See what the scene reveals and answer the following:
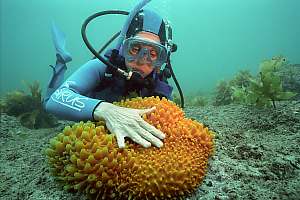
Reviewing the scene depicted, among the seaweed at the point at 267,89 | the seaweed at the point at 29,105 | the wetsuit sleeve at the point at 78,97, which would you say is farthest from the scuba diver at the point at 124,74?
the seaweed at the point at 29,105

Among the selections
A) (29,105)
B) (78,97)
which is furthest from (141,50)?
(29,105)

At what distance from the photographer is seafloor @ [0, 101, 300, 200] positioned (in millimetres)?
2465

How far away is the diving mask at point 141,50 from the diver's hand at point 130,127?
1.02m

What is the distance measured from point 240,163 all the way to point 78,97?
184 cm

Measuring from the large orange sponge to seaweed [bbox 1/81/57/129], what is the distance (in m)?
5.17

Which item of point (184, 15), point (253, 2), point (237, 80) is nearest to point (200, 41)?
point (184, 15)

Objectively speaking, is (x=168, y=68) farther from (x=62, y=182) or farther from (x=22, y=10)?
(x=22, y=10)

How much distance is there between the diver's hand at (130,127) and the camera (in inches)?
98.0

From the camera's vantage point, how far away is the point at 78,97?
3.01 metres

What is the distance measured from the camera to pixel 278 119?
3.84 meters

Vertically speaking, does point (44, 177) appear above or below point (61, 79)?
below

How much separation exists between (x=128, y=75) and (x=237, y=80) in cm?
624

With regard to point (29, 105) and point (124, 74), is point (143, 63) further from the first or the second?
point (29, 105)

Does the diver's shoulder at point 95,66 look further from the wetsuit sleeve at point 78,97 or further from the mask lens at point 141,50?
the mask lens at point 141,50
